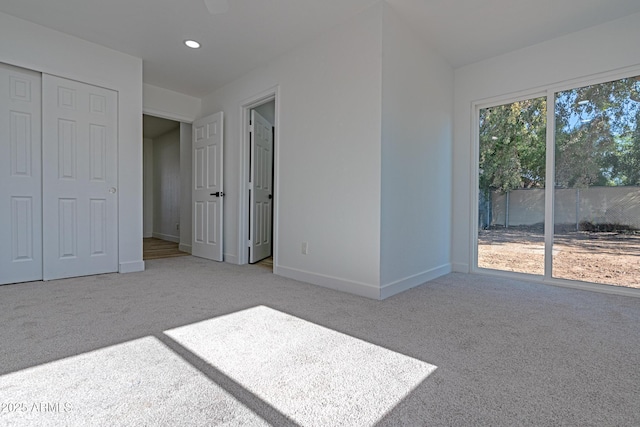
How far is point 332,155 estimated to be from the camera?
9.72ft

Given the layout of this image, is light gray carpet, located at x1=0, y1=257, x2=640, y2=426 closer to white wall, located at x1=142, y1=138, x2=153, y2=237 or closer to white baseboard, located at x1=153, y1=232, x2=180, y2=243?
white baseboard, located at x1=153, y1=232, x2=180, y2=243

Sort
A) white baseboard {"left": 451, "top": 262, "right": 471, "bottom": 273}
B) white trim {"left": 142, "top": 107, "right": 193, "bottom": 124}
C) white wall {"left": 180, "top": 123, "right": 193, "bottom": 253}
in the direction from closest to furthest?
white baseboard {"left": 451, "top": 262, "right": 471, "bottom": 273}, white trim {"left": 142, "top": 107, "right": 193, "bottom": 124}, white wall {"left": 180, "top": 123, "right": 193, "bottom": 253}

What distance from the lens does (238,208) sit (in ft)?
13.6

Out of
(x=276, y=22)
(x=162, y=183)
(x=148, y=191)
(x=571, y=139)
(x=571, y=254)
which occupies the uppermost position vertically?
(x=276, y=22)

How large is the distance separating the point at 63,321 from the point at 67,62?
2663 mm

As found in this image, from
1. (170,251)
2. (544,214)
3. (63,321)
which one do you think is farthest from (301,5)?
(170,251)

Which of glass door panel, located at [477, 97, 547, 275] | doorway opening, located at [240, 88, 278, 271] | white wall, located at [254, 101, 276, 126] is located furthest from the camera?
white wall, located at [254, 101, 276, 126]

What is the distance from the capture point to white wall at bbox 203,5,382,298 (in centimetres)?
266

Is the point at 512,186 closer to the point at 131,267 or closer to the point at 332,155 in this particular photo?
the point at 332,155

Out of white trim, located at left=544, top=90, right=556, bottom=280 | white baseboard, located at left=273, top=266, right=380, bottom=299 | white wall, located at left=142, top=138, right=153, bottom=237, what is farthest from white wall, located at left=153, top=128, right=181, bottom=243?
white trim, located at left=544, top=90, right=556, bottom=280

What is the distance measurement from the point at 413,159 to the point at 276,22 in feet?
5.87

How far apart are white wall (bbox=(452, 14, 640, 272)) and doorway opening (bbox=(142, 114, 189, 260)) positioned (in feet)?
16.4

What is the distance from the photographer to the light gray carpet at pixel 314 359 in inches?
44.8

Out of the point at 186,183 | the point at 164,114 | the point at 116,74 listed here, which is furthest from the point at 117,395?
the point at 186,183
